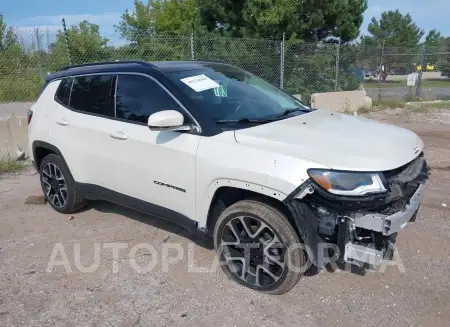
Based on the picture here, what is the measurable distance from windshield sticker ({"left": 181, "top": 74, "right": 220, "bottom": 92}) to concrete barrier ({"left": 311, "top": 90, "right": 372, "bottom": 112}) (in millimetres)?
8189

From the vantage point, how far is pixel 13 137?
7.14 m

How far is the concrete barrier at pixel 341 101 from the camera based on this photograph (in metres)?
11.6

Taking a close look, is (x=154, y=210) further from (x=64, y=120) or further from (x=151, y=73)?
(x=64, y=120)

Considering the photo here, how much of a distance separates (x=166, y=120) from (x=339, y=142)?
132 centimetres

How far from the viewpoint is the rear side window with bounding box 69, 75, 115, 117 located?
3900 mm

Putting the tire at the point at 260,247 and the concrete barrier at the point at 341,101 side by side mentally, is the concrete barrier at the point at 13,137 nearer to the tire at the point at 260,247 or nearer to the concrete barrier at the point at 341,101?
the tire at the point at 260,247

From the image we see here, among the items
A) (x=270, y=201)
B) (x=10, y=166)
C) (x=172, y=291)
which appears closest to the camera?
(x=270, y=201)

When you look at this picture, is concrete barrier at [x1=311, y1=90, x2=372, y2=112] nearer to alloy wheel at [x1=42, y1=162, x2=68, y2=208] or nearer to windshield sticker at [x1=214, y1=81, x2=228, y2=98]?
windshield sticker at [x1=214, y1=81, x2=228, y2=98]

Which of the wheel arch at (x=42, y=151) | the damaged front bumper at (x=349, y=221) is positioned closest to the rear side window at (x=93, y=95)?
the wheel arch at (x=42, y=151)

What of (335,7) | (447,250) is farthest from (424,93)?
(447,250)

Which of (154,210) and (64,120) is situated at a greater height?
(64,120)

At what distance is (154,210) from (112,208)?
1.52 meters

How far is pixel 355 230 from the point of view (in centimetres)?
267

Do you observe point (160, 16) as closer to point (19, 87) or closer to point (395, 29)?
point (19, 87)
